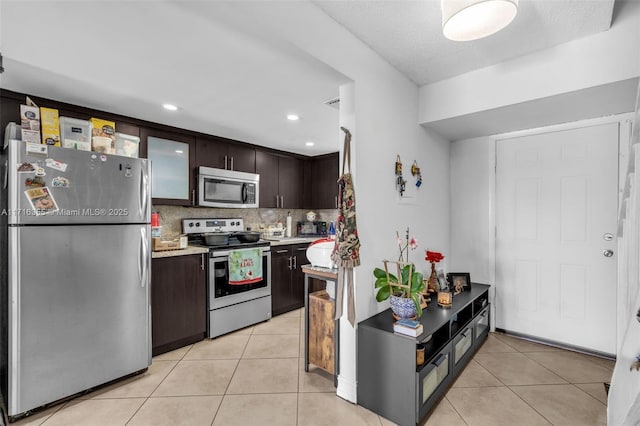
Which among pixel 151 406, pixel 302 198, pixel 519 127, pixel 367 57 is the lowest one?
pixel 151 406

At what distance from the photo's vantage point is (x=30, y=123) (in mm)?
1965

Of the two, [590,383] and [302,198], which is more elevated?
[302,198]

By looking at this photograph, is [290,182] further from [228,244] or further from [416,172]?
[416,172]

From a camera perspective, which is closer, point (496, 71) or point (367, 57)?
point (367, 57)

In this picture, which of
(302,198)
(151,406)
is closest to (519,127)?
(302,198)

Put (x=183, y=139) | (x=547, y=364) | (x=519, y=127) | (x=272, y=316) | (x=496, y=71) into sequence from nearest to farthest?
1. (x=496, y=71)
2. (x=547, y=364)
3. (x=519, y=127)
4. (x=183, y=139)
5. (x=272, y=316)

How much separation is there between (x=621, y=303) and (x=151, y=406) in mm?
3592

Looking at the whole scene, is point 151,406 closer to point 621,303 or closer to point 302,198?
point 302,198

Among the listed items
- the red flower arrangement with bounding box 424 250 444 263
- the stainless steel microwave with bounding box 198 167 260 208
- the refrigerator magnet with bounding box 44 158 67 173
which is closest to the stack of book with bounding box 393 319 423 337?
the red flower arrangement with bounding box 424 250 444 263

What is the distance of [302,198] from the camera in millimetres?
4676

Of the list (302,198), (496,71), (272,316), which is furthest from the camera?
(302,198)

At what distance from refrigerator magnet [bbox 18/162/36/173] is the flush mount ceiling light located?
99.1 inches

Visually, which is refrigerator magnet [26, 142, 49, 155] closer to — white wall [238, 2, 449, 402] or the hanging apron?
white wall [238, 2, 449, 402]

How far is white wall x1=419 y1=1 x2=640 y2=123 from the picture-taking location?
1.86m
